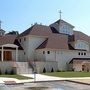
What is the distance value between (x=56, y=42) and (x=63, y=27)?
24.1ft

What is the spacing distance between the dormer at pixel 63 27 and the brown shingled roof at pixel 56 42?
3.42 metres

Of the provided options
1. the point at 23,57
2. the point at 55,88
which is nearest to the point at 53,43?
the point at 23,57

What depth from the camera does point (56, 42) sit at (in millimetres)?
51219

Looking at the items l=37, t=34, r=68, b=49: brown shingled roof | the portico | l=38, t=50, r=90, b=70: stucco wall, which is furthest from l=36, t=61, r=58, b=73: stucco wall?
the portico

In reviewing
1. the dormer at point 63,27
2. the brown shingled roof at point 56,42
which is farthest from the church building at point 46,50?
the dormer at point 63,27

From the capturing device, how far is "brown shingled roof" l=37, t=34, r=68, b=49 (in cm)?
4962

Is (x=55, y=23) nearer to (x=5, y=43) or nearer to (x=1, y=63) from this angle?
(x=5, y=43)

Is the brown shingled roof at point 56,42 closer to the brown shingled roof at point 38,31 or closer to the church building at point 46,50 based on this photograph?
the church building at point 46,50

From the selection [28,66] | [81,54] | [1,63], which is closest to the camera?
[1,63]

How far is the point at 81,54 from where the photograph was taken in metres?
53.7

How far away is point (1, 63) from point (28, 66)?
15.6 feet

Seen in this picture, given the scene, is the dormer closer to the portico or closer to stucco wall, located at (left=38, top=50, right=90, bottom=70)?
stucco wall, located at (left=38, top=50, right=90, bottom=70)

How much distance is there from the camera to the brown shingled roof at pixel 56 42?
49.6m

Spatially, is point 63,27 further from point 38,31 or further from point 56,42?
point 56,42
